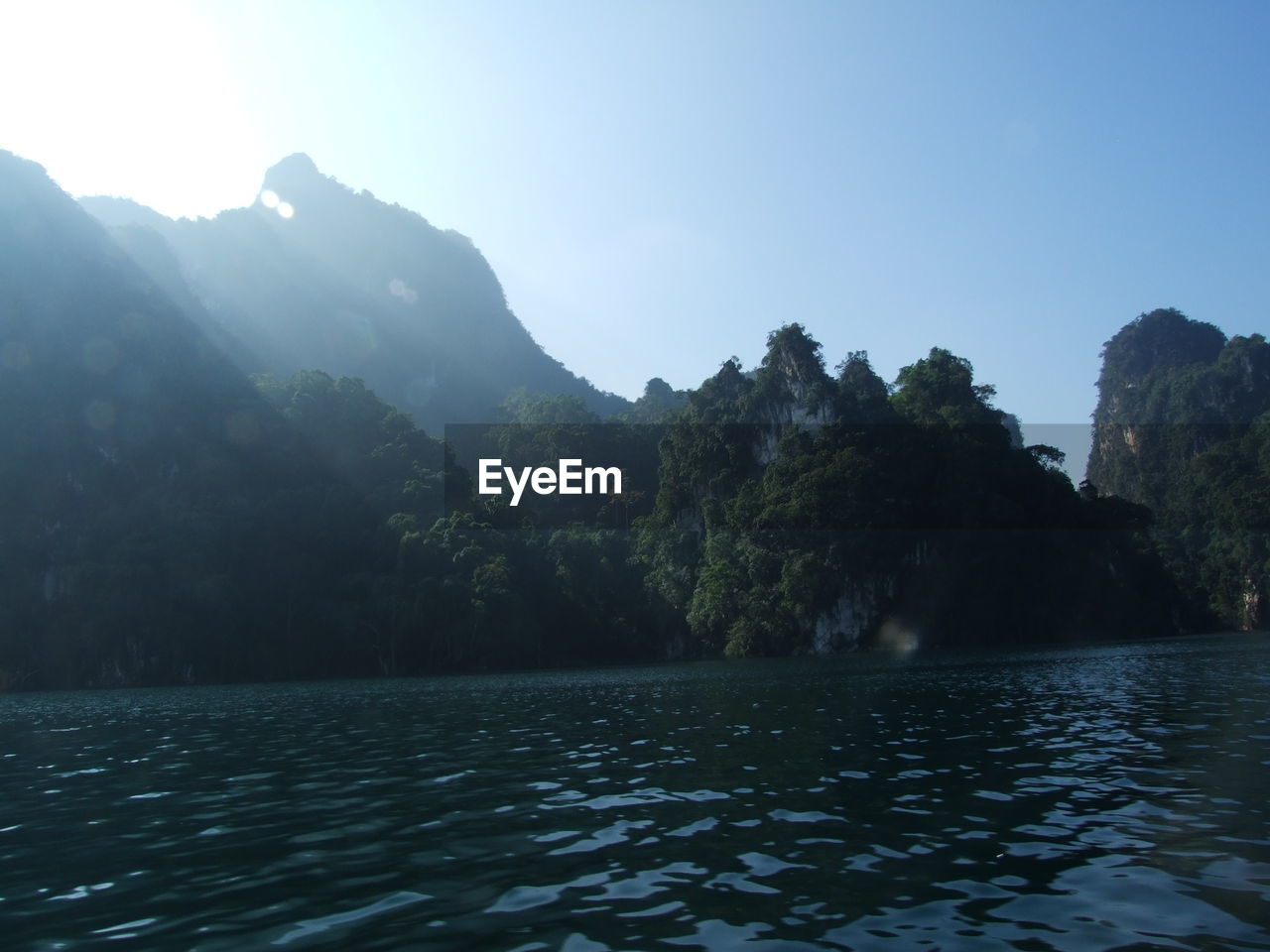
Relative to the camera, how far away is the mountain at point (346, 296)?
14962cm

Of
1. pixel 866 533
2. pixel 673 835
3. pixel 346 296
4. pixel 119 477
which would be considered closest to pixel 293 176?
pixel 346 296

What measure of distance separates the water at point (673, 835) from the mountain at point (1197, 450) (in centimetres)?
8063

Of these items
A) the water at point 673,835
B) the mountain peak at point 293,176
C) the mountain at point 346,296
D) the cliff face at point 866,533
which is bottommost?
the water at point 673,835

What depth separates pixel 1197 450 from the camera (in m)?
122

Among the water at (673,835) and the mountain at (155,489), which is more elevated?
the mountain at (155,489)

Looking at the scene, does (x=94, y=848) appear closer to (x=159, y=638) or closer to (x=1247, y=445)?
(x=159, y=638)

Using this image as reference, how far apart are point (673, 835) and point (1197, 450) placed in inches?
5274

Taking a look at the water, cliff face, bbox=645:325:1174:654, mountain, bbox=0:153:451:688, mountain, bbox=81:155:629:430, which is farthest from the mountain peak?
the water

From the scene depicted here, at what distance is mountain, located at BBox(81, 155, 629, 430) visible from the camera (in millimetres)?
149625

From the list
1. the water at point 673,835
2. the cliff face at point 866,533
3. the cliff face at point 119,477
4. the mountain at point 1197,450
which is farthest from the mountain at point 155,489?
the mountain at point 1197,450

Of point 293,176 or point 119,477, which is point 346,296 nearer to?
point 293,176

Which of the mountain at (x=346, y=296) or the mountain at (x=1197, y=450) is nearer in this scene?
the mountain at (x=1197, y=450)

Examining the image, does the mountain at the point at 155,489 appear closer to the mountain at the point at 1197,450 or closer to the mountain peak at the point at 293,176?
the mountain at the point at 1197,450

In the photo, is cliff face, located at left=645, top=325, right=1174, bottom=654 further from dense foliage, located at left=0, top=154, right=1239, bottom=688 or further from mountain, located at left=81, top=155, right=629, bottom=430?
mountain, located at left=81, top=155, right=629, bottom=430
